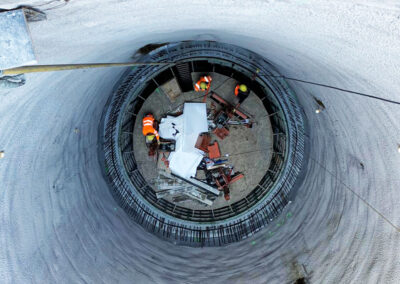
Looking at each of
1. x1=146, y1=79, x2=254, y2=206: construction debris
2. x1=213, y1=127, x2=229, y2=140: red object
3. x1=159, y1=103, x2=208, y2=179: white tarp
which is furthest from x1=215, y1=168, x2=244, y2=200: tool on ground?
x1=213, y1=127, x2=229, y2=140: red object

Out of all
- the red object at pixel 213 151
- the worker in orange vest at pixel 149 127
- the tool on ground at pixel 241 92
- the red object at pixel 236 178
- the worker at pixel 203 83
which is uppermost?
the worker at pixel 203 83

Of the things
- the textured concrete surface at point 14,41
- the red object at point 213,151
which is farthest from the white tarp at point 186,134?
the textured concrete surface at point 14,41

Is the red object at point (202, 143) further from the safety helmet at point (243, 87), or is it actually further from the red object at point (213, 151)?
the safety helmet at point (243, 87)

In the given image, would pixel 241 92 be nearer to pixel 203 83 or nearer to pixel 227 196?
pixel 203 83

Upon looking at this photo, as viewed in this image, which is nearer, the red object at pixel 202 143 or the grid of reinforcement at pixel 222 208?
the grid of reinforcement at pixel 222 208

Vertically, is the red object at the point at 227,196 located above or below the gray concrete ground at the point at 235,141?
below

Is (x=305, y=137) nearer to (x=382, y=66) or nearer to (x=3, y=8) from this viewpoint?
(x=382, y=66)

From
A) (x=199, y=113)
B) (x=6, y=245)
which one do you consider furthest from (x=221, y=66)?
(x=6, y=245)

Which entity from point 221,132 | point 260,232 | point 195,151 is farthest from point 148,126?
point 260,232

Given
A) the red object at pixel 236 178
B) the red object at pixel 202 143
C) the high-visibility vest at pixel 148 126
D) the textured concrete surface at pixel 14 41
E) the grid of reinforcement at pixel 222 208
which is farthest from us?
the red object at pixel 236 178
